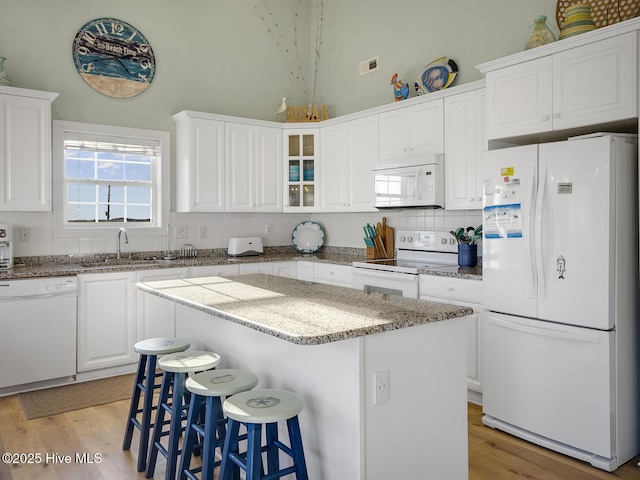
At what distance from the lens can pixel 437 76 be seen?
4383mm

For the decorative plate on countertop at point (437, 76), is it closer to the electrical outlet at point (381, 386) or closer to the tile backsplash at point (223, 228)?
the tile backsplash at point (223, 228)

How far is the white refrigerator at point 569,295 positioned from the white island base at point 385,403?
2.98ft

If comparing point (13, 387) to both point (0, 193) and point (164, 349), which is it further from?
point (164, 349)

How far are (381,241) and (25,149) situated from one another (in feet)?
10.3

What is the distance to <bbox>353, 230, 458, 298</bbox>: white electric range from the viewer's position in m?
3.86

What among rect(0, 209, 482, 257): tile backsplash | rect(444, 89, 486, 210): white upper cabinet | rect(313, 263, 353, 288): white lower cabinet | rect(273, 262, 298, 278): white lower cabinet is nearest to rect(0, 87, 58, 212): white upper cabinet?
rect(0, 209, 482, 257): tile backsplash

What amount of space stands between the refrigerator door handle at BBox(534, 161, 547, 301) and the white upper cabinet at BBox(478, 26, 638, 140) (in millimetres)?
310

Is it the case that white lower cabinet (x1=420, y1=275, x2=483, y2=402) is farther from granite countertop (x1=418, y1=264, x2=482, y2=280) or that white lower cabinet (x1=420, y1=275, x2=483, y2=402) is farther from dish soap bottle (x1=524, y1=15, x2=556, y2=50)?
dish soap bottle (x1=524, y1=15, x2=556, y2=50)

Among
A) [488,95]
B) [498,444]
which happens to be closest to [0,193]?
[488,95]

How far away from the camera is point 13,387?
3.67 meters

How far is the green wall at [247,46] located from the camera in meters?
4.12

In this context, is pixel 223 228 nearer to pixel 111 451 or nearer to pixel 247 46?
pixel 247 46

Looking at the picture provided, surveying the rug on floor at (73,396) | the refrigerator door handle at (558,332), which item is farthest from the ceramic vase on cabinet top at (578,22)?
the rug on floor at (73,396)

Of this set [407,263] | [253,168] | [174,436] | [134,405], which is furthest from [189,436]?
[253,168]
